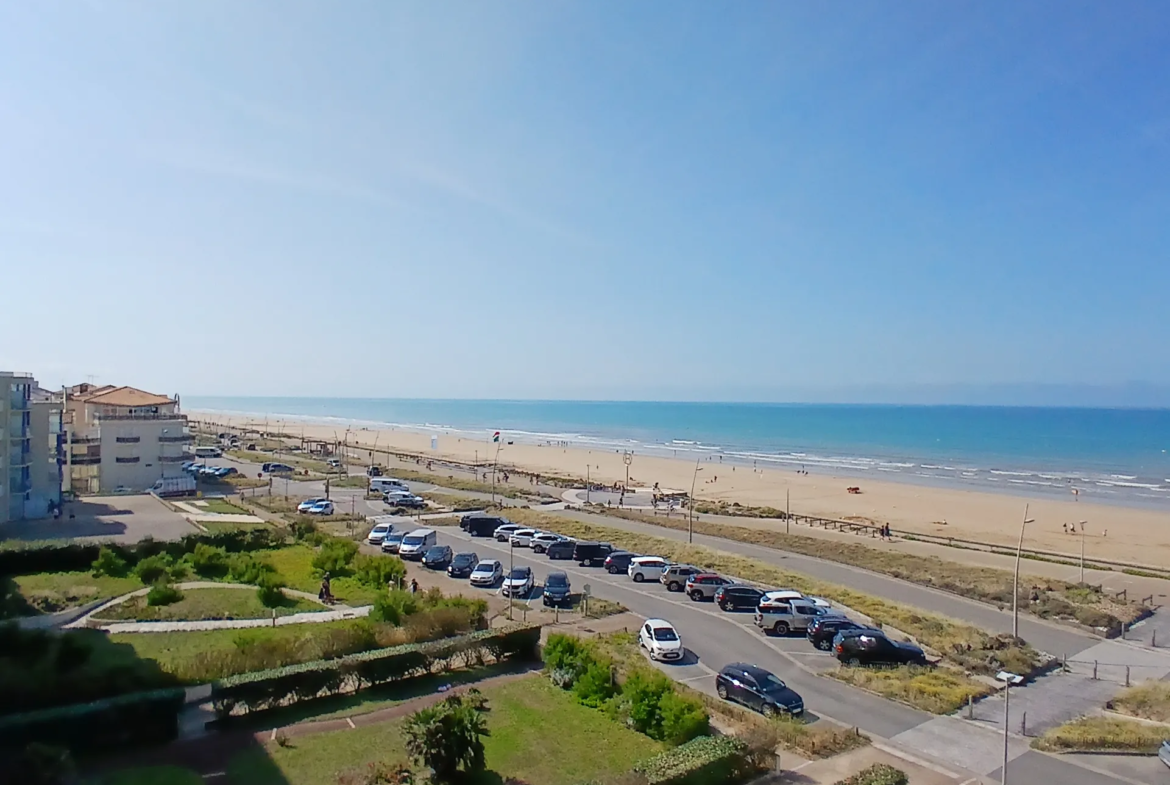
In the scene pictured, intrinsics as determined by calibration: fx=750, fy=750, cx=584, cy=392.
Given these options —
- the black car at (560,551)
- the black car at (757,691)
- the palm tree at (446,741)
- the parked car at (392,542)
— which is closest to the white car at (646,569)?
the black car at (560,551)

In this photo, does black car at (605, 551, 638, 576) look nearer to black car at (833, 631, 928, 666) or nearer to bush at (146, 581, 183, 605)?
black car at (833, 631, 928, 666)

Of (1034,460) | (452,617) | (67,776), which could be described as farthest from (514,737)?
(1034,460)

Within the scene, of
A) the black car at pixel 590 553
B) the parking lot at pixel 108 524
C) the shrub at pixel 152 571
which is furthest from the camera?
the parking lot at pixel 108 524

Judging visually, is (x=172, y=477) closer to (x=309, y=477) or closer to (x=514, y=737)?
(x=309, y=477)

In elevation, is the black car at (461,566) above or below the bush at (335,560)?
below

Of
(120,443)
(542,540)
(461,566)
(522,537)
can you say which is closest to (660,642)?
(461,566)

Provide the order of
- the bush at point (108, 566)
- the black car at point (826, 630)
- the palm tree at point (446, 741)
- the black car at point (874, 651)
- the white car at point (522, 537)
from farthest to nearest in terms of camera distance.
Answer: the white car at point (522, 537)
the bush at point (108, 566)
the black car at point (826, 630)
the black car at point (874, 651)
the palm tree at point (446, 741)

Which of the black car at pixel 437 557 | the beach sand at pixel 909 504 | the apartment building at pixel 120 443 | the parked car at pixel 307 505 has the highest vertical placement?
the apartment building at pixel 120 443

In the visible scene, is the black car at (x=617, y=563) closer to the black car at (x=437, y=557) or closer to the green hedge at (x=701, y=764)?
the black car at (x=437, y=557)
